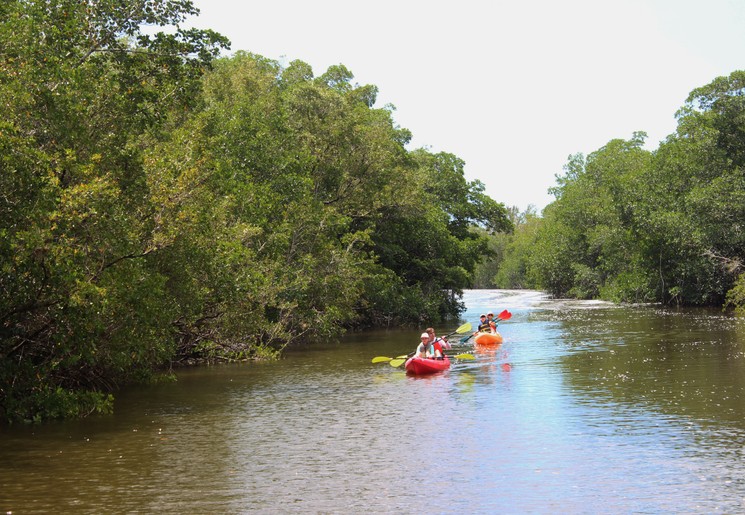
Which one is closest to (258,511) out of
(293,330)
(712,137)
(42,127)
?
(42,127)

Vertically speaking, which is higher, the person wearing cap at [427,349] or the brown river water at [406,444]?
the person wearing cap at [427,349]

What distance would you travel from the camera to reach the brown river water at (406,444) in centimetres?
1085

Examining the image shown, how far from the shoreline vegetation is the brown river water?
2.04 m

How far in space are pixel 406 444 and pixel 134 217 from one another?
7588 millimetres

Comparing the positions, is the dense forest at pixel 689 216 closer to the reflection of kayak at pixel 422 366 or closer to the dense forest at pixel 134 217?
the dense forest at pixel 134 217

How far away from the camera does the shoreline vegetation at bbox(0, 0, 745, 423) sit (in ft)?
51.1

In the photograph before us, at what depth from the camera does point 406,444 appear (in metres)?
14.3

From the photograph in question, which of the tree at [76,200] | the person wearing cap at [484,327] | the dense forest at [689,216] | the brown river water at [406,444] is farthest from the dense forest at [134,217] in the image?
the dense forest at [689,216]

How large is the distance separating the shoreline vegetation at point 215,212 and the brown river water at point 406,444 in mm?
2037

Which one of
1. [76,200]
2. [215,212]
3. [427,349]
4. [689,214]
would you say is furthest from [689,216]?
[76,200]

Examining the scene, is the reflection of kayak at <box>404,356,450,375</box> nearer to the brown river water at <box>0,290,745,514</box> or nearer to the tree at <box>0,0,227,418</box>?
the brown river water at <box>0,290,745,514</box>

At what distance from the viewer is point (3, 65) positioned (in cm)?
1638

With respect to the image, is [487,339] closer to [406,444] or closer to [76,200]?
[406,444]

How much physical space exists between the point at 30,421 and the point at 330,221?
763 inches
